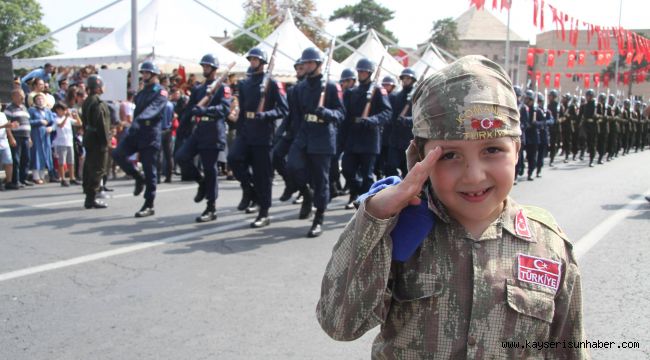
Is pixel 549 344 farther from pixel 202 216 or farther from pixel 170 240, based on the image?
pixel 202 216

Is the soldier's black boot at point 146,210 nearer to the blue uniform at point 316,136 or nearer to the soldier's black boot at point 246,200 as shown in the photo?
the soldier's black boot at point 246,200

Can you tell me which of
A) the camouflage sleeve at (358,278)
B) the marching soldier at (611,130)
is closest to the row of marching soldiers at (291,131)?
the camouflage sleeve at (358,278)

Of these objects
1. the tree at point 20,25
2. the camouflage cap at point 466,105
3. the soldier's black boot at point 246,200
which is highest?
the tree at point 20,25

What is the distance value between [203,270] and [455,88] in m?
4.50

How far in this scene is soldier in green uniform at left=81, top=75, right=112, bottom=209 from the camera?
8930 millimetres

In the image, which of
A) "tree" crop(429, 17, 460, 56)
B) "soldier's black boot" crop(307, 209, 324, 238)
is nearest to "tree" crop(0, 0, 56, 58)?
"tree" crop(429, 17, 460, 56)

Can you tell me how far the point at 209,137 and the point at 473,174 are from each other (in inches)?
273

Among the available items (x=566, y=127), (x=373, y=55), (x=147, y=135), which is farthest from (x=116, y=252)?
(x=373, y=55)

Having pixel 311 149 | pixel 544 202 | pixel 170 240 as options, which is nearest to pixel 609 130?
pixel 544 202

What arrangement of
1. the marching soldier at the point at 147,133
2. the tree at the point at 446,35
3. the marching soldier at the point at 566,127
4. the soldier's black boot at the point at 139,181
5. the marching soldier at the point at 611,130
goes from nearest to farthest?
the marching soldier at the point at 147,133
the soldier's black boot at the point at 139,181
the marching soldier at the point at 611,130
the marching soldier at the point at 566,127
the tree at the point at 446,35

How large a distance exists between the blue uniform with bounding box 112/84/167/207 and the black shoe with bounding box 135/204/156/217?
0.06 m

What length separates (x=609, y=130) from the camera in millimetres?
20391

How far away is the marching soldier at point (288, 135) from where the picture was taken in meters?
7.99

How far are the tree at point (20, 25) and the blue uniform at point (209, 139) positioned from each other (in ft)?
213
